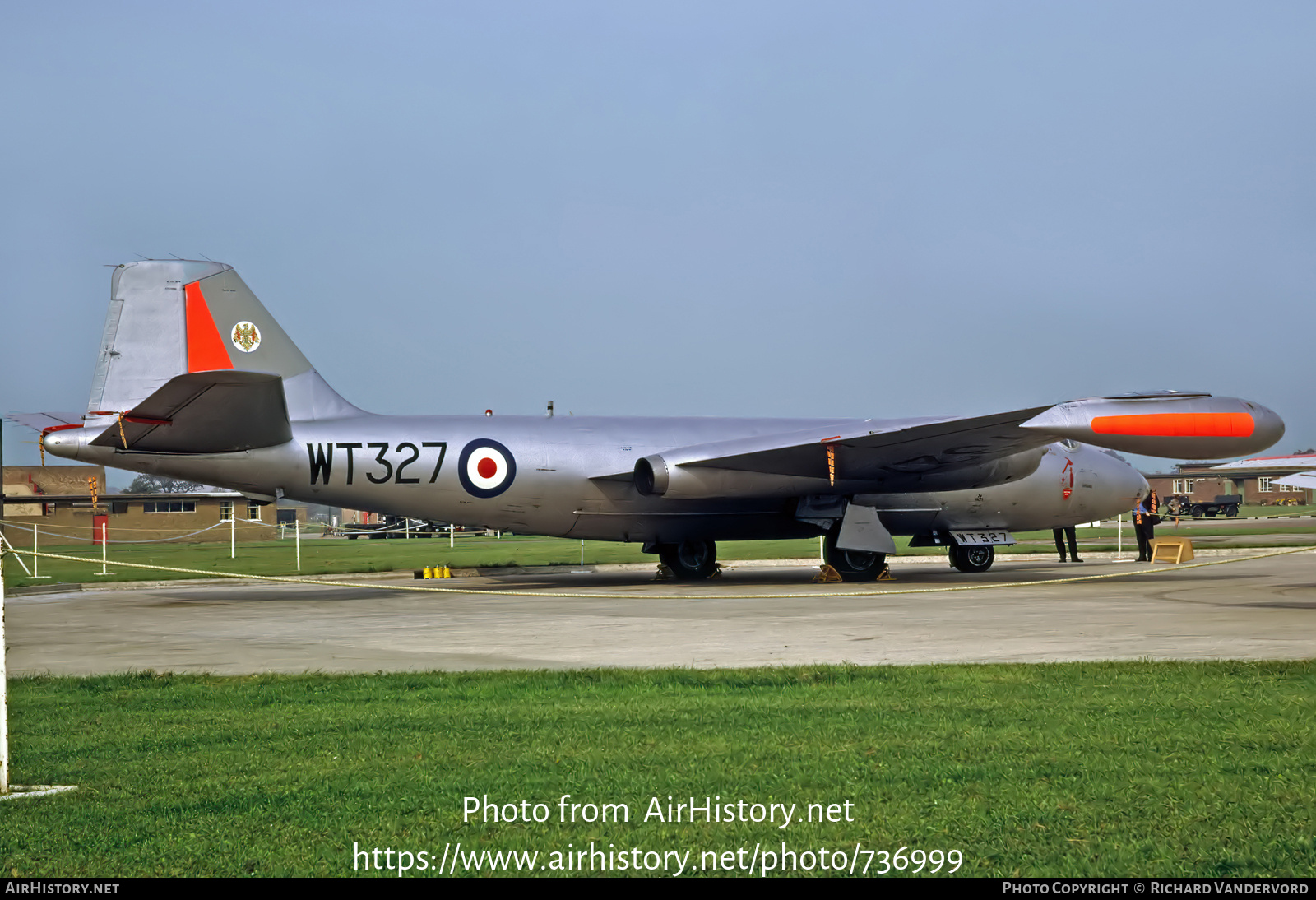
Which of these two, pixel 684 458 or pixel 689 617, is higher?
pixel 684 458

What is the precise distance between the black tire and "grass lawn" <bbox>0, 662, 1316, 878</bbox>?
519 inches

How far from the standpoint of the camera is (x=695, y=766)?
545 cm

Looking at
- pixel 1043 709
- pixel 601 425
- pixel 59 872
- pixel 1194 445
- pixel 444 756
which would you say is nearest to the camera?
pixel 59 872

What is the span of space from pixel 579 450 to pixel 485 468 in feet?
5.86

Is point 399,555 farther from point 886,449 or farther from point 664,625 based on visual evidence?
point 664,625

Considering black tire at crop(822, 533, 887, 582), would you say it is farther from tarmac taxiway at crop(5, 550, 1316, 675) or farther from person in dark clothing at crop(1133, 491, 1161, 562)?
person in dark clothing at crop(1133, 491, 1161, 562)

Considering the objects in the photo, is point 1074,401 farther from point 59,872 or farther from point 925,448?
point 59,872

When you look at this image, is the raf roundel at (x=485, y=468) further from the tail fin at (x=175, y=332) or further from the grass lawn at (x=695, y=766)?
the grass lawn at (x=695, y=766)

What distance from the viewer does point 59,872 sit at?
4.00m

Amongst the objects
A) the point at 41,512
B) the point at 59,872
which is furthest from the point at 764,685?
the point at 41,512

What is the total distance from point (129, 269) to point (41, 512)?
52.8m

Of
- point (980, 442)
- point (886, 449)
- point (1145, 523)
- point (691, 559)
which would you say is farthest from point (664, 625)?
point (1145, 523)

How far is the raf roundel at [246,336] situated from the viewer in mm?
18953

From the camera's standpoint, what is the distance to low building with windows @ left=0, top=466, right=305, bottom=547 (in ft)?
174
